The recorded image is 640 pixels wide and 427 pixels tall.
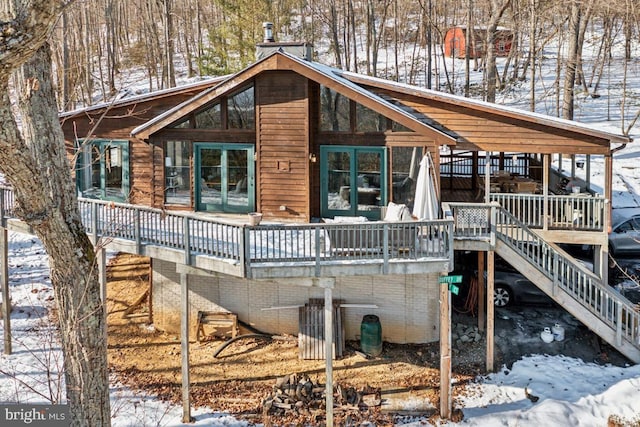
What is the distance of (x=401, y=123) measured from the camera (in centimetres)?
1358

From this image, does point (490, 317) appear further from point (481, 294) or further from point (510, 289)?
point (510, 289)

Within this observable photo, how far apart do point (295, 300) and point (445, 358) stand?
426 cm

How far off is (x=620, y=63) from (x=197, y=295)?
35.4m

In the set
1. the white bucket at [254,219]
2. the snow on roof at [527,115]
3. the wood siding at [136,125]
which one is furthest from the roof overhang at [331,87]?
the white bucket at [254,219]

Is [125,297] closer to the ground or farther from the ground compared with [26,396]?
farther from the ground

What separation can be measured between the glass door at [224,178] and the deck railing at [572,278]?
6.06 metres

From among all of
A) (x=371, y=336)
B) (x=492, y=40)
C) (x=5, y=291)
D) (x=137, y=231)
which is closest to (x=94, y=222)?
(x=137, y=231)

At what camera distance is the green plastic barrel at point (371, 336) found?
13.9 metres

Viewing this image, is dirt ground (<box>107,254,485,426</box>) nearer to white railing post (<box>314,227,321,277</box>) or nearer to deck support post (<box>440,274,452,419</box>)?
deck support post (<box>440,274,452,419</box>)

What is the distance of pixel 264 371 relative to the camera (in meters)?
13.5

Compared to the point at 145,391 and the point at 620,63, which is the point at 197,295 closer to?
the point at 145,391

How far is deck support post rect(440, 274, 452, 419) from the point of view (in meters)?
11.7

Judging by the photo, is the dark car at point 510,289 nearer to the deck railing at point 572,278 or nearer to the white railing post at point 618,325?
the deck railing at point 572,278

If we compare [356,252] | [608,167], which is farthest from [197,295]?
[608,167]
